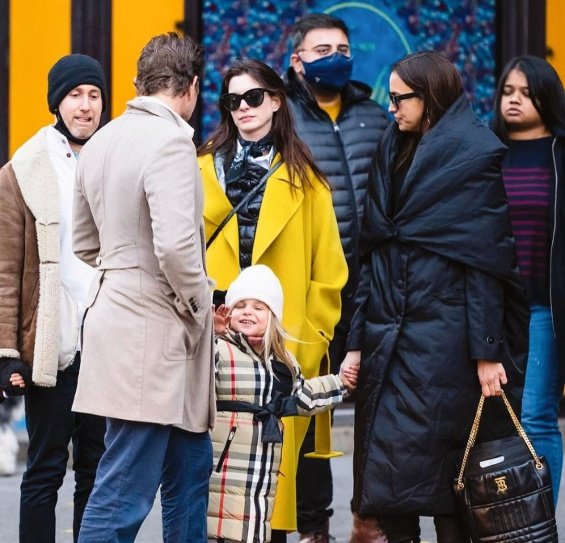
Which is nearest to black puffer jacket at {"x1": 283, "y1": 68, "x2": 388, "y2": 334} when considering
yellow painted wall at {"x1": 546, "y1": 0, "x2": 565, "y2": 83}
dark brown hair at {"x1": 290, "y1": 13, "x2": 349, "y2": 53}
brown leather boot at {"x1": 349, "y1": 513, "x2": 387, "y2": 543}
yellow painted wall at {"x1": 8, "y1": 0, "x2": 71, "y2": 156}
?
dark brown hair at {"x1": 290, "y1": 13, "x2": 349, "y2": 53}

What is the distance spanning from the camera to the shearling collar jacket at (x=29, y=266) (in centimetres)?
538

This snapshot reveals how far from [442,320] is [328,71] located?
1745 millimetres

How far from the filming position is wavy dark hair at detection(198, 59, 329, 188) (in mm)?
5809

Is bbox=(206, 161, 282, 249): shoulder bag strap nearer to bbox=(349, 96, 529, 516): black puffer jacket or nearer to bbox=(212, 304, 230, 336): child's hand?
bbox=(212, 304, 230, 336): child's hand

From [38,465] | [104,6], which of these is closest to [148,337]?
[38,465]

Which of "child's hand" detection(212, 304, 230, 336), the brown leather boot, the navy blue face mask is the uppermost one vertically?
the navy blue face mask

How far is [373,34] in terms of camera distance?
9.05 meters

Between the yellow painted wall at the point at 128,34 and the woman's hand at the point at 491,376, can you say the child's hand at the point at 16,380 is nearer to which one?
the woman's hand at the point at 491,376

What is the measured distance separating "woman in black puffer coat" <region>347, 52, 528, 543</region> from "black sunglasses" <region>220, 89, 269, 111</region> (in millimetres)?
611

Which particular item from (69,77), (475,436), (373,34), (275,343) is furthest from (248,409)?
(373,34)

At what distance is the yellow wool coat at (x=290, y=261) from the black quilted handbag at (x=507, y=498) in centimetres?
83

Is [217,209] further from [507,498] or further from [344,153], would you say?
[507,498]

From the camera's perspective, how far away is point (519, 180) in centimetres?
629

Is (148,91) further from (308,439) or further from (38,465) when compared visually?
(308,439)
